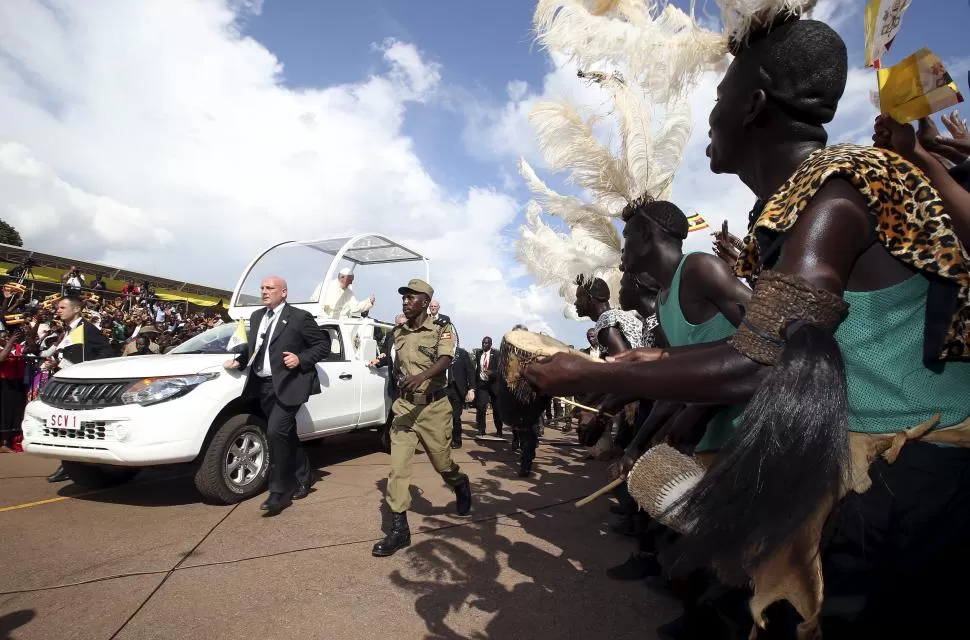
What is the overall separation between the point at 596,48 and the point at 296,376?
3989 mm

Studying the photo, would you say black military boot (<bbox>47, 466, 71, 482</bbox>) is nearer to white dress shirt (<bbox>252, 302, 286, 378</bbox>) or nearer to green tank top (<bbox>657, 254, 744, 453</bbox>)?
white dress shirt (<bbox>252, 302, 286, 378</bbox>)

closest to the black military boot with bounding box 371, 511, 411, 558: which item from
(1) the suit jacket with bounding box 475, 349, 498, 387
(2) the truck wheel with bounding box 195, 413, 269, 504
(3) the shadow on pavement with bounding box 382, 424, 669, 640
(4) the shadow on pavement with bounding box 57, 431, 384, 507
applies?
(3) the shadow on pavement with bounding box 382, 424, 669, 640

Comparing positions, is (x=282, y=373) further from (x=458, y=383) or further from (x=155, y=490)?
(x=458, y=383)

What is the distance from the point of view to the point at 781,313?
90cm

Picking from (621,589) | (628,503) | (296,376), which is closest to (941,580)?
(621,589)

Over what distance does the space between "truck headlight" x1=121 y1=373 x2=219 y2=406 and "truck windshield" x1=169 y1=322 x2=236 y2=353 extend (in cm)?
82

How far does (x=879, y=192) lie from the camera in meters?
0.95

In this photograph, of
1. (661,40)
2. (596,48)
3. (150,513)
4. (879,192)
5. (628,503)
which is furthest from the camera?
(150,513)

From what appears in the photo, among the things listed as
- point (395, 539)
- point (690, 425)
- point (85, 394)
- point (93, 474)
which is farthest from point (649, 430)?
point (93, 474)

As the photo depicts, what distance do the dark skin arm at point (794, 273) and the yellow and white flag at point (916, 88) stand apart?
0.99 feet

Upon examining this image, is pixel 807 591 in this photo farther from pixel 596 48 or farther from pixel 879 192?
pixel 596 48

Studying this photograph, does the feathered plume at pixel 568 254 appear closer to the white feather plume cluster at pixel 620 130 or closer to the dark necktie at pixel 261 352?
the white feather plume cluster at pixel 620 130

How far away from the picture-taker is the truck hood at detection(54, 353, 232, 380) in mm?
4770

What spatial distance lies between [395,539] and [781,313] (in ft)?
11.8
